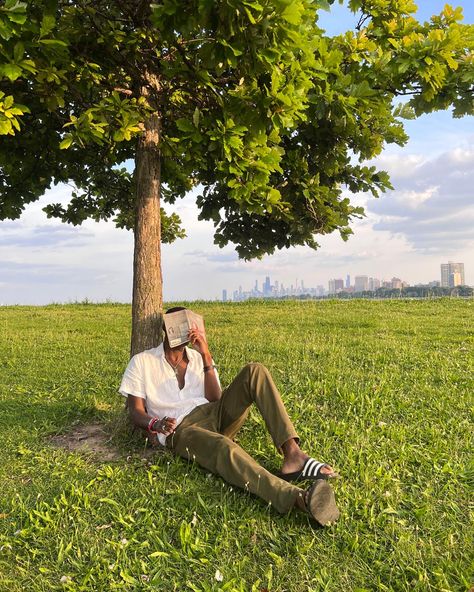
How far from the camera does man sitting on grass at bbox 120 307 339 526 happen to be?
4355 millimetres

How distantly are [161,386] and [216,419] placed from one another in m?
0.67

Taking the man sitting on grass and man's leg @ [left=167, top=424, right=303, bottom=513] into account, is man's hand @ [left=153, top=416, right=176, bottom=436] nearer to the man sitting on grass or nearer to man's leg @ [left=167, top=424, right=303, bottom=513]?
the man sitting on grass

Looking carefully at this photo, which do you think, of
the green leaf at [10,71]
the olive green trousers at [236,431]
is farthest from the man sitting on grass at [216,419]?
the green leaf at [10,71]

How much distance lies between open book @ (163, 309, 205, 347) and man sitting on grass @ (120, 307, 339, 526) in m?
0.09

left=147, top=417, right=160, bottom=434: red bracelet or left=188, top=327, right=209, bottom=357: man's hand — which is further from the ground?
left=188, top=327, right=209, bottom=357: man's hand

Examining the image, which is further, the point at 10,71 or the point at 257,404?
the point at 257,404

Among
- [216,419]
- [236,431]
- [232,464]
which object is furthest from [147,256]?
[232,464]

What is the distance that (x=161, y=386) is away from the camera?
554 centimetres

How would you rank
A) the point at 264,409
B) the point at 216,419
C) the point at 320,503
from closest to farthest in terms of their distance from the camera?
the point at 320,503 → the point at 264,409 → the point at 216,419

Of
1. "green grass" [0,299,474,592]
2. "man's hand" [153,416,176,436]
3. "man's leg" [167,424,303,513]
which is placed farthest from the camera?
"man's hand" [153,416,176,436]

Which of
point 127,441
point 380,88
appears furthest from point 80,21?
point 127,441

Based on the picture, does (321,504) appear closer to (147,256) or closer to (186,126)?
(147,256)

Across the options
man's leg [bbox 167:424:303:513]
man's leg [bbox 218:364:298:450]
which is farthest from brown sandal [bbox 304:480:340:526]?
man's leg [bbox 218:364:298:450]

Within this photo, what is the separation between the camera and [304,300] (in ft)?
68.3
